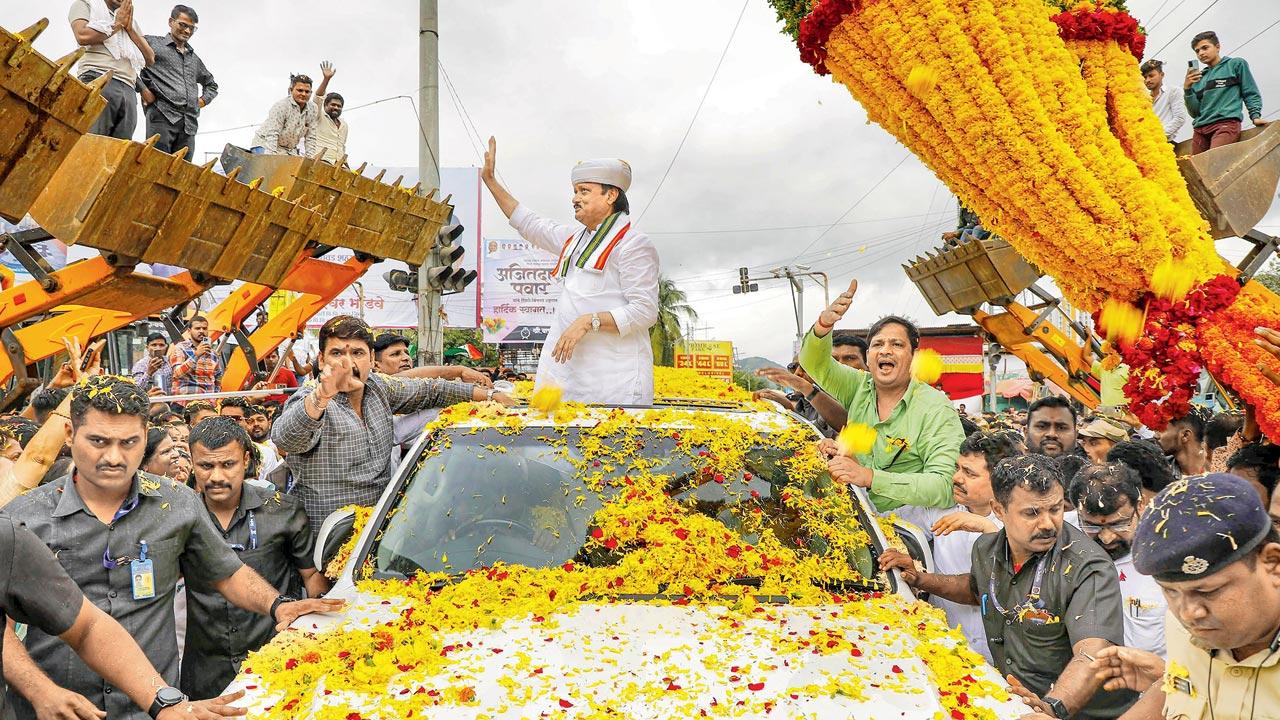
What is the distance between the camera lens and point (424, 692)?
2570 mm

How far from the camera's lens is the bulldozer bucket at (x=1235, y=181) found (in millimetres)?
5152

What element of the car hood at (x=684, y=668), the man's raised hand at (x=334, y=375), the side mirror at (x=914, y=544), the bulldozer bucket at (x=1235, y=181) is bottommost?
the car hood at (x=684, y=668)

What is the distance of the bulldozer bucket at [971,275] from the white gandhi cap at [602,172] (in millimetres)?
4964

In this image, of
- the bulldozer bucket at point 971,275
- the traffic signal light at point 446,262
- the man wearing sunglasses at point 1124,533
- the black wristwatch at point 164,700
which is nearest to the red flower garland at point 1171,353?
the man wearing sunglasses at point 1124,533

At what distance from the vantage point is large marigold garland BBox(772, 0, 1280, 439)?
4.22 meters

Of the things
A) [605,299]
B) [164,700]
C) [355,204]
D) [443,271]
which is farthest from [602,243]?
[443,271]

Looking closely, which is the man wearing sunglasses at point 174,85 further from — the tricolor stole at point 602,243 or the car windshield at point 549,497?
the car windshield at point 549,497

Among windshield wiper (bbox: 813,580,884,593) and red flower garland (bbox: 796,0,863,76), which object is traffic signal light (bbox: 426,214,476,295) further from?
windshield wiper (bbox: 813,580,884,593)

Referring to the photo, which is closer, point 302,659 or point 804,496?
point 302,659

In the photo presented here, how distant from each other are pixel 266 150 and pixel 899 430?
8488 millimetres

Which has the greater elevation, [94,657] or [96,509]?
[96,509]

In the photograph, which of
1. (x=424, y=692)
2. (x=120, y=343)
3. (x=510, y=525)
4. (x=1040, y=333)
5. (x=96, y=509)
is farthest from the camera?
(x=120, y=343)

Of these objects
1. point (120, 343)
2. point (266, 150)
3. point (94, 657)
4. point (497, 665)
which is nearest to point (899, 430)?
point (497, 665)

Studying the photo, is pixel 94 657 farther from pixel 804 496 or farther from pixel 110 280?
pixel 110 280
